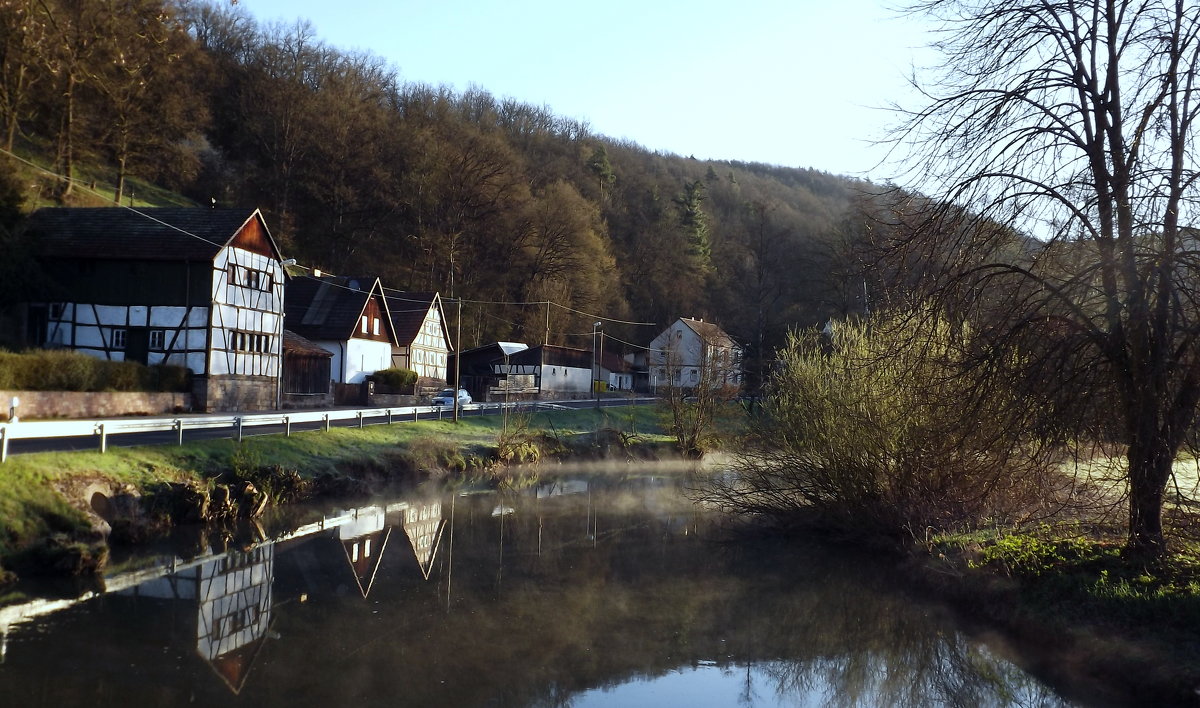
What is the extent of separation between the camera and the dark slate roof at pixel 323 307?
47531mm

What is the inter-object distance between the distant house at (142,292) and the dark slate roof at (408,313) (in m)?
19.1

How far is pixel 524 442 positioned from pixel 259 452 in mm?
13472

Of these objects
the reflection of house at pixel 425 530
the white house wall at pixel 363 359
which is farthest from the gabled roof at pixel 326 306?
the reflection of house at pixel 425 530

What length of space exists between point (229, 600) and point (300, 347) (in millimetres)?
29565

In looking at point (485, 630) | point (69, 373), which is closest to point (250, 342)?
point (69, 373)

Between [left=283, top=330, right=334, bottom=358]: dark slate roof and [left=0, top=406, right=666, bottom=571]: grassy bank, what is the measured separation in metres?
8.68

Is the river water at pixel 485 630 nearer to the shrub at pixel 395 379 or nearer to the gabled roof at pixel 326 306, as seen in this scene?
the shrub at pixel 395 379

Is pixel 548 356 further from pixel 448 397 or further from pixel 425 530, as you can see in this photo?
pixel 425 530

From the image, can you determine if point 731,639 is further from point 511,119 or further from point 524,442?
point 511,119

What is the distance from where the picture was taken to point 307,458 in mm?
25047

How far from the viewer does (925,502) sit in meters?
17.0

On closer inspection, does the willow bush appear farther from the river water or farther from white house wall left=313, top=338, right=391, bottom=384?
white house wall left=313, top=338, right=391, bottom=384

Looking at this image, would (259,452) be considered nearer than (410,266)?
Yes

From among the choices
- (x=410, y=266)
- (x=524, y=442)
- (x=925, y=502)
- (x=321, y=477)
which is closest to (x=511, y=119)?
(x=410, y=266)
